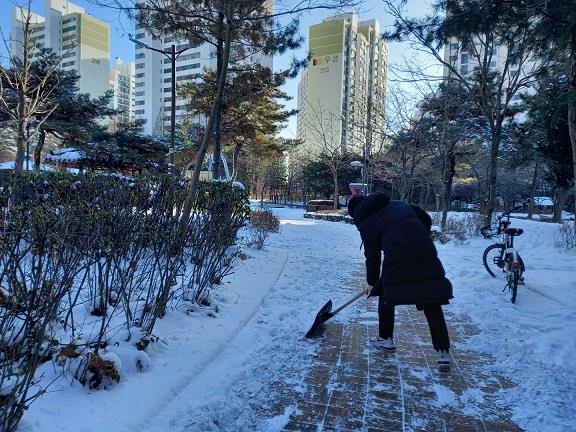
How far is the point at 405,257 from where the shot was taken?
3.33 m

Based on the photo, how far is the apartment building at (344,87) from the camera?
23.7 metres

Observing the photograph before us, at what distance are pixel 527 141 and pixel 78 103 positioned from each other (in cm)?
1853

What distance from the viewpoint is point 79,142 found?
66.0ft

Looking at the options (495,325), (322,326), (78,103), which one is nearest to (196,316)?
(322,326)

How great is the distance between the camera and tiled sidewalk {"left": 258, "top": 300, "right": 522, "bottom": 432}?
265cm

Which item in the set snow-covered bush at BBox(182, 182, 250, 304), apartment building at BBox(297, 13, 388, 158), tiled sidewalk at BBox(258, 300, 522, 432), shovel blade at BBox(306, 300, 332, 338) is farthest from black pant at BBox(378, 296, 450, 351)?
apartment building at BBox(297, 13, 388, 158)

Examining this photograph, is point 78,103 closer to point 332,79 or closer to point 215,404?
point 215,404

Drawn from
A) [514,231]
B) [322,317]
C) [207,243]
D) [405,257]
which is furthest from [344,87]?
[405,257]

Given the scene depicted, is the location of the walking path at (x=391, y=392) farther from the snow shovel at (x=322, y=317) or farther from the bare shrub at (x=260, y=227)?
the bare shrub at (x=260, y=227)

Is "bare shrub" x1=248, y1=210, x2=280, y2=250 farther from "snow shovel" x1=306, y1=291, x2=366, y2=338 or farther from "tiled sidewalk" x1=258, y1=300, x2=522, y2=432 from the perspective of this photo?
"tiled sidewalk" x1=258, y1=300, x2=522, y2=432

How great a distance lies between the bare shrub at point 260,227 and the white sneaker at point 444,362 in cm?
597

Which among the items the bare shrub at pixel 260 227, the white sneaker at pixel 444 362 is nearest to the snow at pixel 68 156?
the bare shrub at pixel 260 227

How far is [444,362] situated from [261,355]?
152cm

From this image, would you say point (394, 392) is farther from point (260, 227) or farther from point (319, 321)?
point (260, 227)
